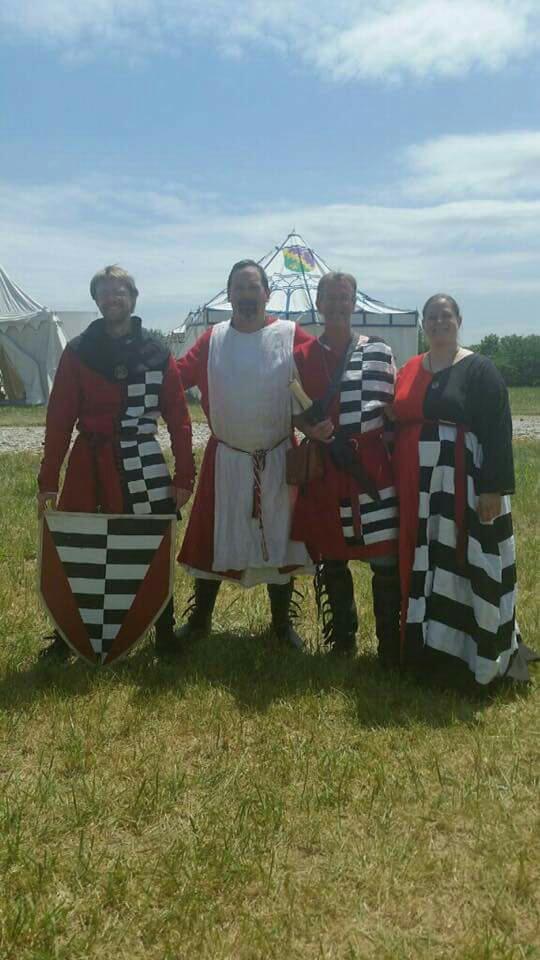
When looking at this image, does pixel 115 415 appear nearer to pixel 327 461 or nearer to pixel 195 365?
pixel 195 365

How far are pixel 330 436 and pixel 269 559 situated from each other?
2.22ft

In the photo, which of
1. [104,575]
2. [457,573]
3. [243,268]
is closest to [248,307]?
[243,268]

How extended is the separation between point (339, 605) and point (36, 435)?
10448 millimetres

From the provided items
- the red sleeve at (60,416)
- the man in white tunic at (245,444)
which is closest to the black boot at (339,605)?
the man in white tunic at (245,444)

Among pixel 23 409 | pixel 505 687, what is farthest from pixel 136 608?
pixel 23 409

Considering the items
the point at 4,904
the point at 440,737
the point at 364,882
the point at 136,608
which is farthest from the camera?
the point at 136,608

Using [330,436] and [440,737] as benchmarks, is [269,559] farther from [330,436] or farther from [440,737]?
[440,737]

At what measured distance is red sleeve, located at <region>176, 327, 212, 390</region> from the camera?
411 centimetres

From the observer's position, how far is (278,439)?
4.05 meters

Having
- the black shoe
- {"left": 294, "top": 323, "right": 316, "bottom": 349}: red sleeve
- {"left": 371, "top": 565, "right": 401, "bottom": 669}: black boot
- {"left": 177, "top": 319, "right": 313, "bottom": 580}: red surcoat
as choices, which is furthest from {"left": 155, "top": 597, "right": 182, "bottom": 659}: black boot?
{"left": 294, "top": 323, "right": 316, "bottom": 349}: red sleeve

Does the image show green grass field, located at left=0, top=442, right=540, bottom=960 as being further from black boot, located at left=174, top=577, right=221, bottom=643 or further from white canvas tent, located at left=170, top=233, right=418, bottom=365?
white canvas tent, located at left=170, top=233, right=418, bottom=365

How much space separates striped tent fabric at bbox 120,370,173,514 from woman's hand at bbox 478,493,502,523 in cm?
142

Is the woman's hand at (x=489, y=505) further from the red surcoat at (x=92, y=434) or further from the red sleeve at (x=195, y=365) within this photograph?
the red sleeve at (x=195, y=365)

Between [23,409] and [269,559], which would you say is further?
[23,409]
